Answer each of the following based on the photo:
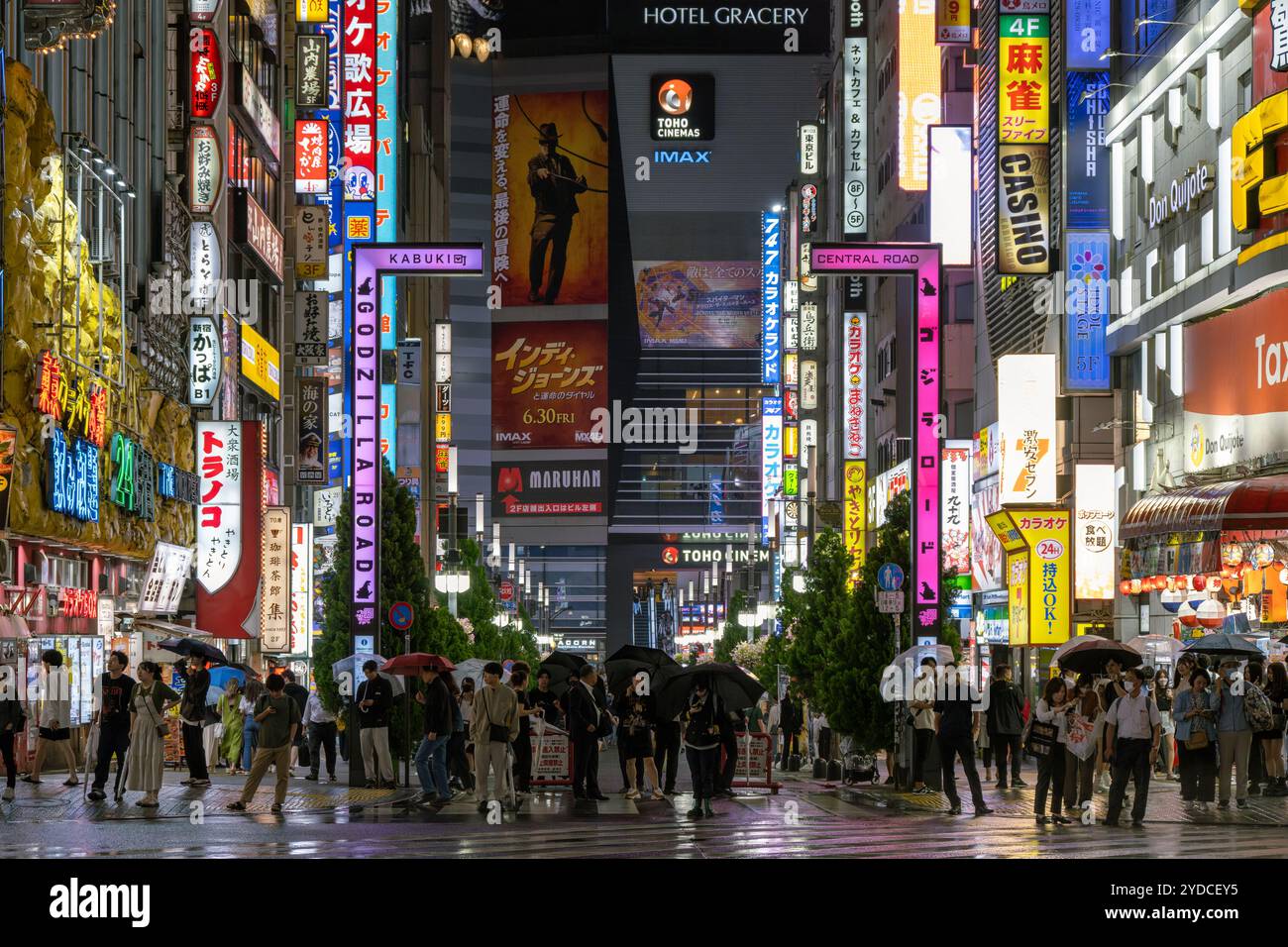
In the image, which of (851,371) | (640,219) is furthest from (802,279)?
(640,219)

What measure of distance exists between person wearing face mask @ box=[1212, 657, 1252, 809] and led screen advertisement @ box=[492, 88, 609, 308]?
322 feet

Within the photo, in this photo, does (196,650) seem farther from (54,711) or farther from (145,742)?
A: (145,742)

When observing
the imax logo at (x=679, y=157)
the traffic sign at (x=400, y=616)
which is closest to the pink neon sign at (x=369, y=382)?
the traffic sign at (x=400, y=616)

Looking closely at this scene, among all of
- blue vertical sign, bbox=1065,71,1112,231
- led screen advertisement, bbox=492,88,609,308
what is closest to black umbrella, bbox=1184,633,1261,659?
blue vertical sign, bbox=1065,71,1112,231

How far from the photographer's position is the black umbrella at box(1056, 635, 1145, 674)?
26.3 meters

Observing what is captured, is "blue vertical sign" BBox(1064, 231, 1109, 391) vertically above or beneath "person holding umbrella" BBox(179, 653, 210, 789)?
above

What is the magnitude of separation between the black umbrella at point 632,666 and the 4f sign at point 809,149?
180 ft

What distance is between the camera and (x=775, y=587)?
98.1m

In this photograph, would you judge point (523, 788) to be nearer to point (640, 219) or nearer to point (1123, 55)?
point (1123, 55)

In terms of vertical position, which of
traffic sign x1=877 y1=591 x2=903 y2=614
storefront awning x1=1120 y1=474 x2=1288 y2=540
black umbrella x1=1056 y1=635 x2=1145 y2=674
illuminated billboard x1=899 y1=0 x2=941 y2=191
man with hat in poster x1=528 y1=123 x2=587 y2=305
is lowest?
black umbrella x1=1056 y1=635 x2=1145 y2=674

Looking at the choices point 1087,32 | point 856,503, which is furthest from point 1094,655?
point 856,503

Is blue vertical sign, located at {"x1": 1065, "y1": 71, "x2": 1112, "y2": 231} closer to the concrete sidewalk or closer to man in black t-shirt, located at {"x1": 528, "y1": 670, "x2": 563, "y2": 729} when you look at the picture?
man in black t-shirt, located at {"x1": 528, "y1": 670, "x2": 563, "y2": 729}

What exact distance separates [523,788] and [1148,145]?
62.8 ft

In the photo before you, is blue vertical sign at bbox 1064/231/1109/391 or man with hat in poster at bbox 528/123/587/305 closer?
blue vertical sign at bbox 1064/231/1109/391
